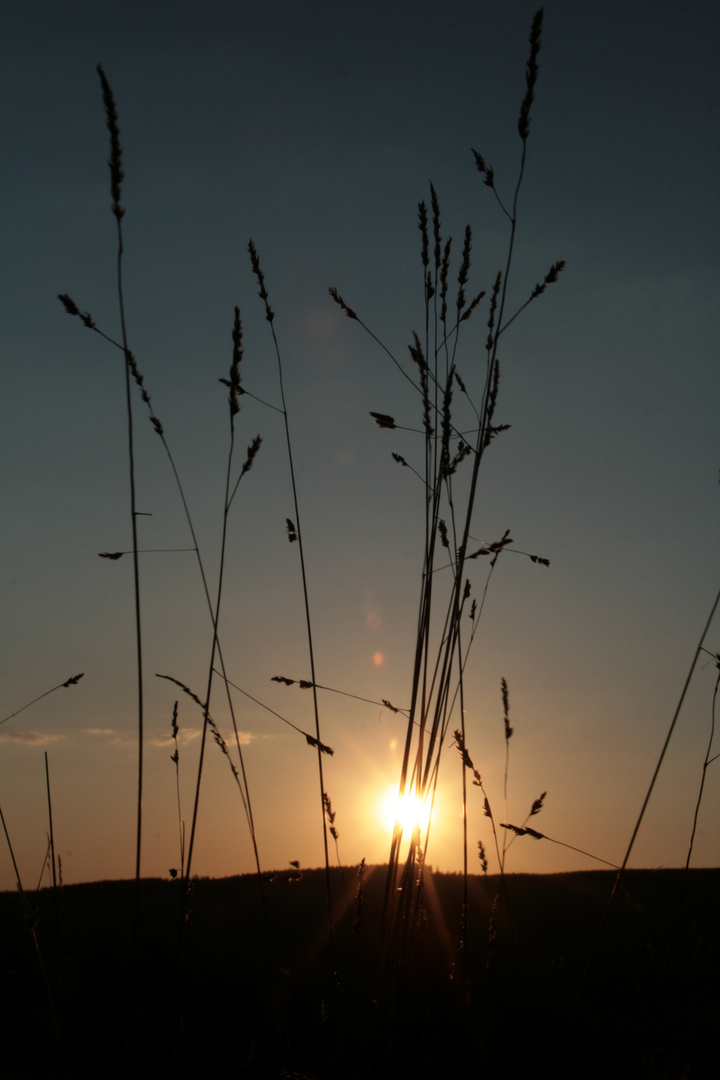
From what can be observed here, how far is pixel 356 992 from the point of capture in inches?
66.7

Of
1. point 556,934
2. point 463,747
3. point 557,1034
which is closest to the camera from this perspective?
point 463,747

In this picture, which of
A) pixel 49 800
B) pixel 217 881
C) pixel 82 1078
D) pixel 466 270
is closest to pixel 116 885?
pixel 217 881

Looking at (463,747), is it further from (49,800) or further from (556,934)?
(556,934)

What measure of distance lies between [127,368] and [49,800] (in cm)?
124

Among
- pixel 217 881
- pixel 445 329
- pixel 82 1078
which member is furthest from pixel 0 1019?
pixel 217 881

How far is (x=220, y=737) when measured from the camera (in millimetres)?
1914

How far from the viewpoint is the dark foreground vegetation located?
171 centimetres

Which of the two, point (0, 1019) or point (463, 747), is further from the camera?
point (0, 1019)

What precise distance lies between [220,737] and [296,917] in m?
6.72

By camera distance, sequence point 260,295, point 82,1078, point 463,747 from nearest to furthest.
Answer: point 260,295 < point 463,747 < point 82,1078

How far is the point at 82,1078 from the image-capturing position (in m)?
2.61

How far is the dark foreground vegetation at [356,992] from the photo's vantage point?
1715 mm

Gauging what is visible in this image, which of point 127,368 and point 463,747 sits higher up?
point 127,368

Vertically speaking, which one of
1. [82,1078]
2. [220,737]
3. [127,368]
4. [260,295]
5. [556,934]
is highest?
[260,295]
